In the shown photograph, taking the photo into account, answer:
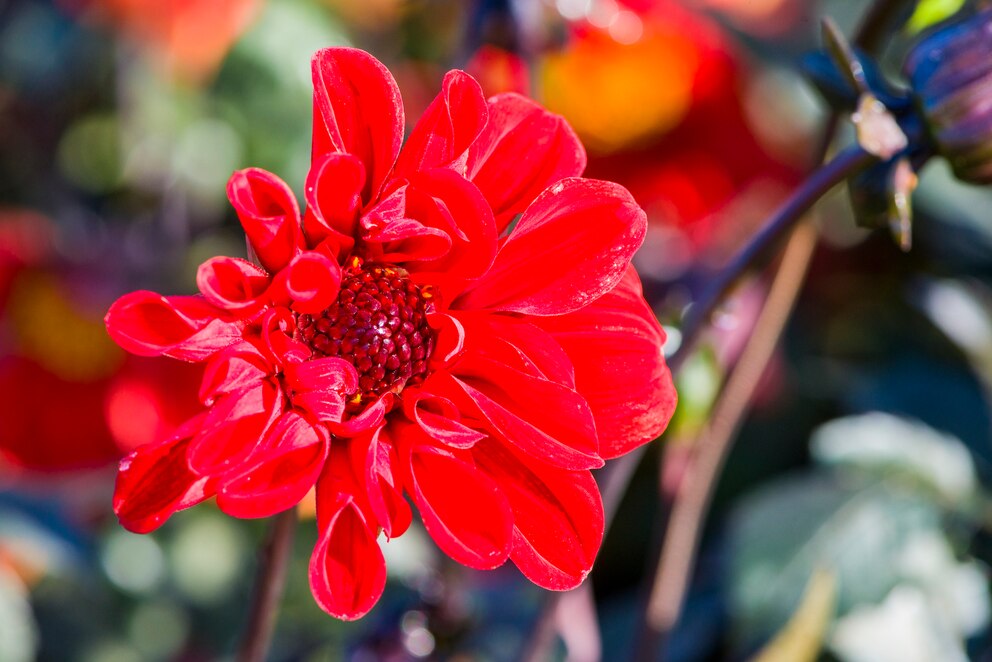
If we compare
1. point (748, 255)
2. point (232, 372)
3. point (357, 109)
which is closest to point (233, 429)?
point (232, 372)

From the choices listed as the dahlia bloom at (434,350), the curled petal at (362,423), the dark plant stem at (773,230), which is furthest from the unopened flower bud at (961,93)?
the curled petal at (362,423)

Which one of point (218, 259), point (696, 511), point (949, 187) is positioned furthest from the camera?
point (949, 187)

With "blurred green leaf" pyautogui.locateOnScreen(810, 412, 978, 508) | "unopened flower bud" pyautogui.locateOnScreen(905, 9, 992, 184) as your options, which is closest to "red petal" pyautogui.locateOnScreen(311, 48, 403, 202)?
"unopened flower bud" pyautogui.locateOnScreen(905, 9, 992, 184)

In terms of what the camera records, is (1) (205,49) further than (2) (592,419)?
Yes

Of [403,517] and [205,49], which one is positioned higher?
[403,517]

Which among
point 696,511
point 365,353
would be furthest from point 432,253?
point 696,511

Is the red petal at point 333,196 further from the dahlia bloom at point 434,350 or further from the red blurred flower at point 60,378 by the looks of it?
the red blurred flower at point 60,378

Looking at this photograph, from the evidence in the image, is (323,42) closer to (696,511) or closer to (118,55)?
(118,55)

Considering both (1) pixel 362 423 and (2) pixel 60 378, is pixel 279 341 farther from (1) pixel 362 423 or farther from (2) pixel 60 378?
(2) pixel 60 378
